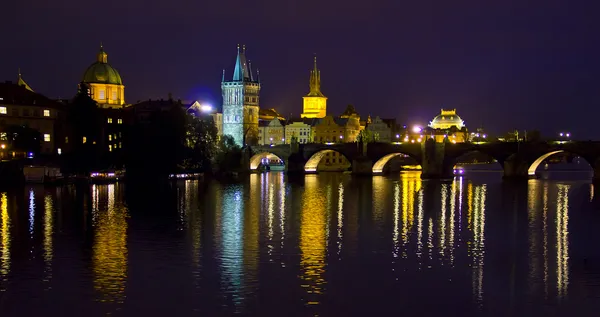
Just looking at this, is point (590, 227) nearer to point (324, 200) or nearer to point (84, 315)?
point (324, 200)

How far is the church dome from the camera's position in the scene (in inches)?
6403

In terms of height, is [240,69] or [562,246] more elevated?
[240,69]

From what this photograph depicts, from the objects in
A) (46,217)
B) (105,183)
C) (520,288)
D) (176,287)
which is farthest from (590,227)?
(105,183)

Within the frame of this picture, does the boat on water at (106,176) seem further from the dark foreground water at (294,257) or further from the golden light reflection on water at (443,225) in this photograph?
the golden light reflection on water at (443,225)

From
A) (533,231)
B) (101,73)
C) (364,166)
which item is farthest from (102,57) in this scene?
(533,231)

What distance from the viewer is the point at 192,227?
55.2 meters

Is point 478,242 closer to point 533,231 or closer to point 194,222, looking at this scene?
point 533,231

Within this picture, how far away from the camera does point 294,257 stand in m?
43.0

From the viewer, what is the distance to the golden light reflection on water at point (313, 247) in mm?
36156

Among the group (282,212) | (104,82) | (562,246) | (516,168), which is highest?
(104,82)

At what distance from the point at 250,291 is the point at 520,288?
11.3m

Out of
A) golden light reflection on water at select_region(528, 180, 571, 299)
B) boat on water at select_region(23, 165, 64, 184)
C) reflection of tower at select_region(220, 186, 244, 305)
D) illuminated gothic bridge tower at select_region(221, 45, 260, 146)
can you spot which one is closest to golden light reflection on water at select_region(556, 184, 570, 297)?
golden light reflection on water at select_region(528, 180, 571, 299)

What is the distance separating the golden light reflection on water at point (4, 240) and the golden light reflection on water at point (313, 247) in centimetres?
1318

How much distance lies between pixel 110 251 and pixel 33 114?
62.0 metres
